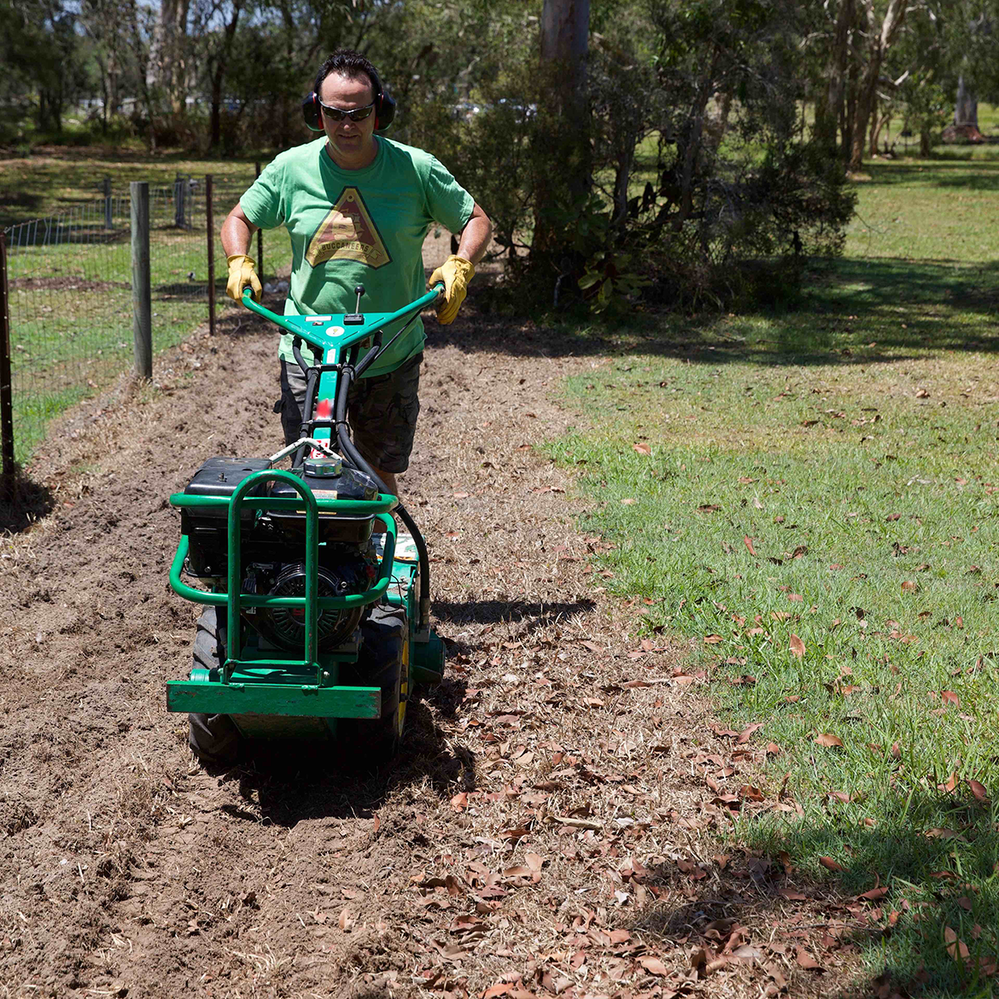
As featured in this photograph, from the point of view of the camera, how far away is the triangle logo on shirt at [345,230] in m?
4.23

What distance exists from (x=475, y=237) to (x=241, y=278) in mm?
905

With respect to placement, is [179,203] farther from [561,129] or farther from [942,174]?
[942,174]

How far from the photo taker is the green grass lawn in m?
3.40

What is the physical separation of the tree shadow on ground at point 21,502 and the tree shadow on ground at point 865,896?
4.24m

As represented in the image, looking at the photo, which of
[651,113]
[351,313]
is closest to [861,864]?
[351,313]

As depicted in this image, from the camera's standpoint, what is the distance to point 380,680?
3660mm

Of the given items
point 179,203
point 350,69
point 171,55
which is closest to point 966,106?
point 171,55

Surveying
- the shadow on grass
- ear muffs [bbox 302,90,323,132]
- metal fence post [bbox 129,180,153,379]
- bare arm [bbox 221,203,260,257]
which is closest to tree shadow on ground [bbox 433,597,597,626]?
bare arm [bbox 221,203,260,257]

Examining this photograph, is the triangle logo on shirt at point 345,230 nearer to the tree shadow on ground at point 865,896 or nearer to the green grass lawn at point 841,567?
the green grass lawn at point 841,567

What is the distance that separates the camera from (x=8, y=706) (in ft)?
14.0

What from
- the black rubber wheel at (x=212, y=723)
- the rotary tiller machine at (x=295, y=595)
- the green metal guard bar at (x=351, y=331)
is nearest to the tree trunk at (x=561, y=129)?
the green metal guard bar at (x=351, y=331)

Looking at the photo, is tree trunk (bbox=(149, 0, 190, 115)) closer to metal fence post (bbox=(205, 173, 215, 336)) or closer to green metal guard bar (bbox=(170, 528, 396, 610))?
metal fence post (bbox=(205, 173, 215, 336))

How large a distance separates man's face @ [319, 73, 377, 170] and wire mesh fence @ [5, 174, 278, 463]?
11.9 feet

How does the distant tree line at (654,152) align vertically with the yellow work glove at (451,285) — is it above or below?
above
